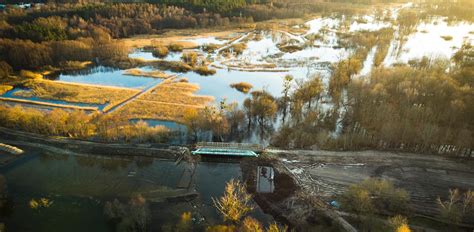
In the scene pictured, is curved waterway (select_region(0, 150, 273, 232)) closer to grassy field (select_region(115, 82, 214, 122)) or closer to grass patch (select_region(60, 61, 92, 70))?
grassy field (select_region(115, 82, 214, 122))

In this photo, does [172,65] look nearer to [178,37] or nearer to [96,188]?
[178,37]

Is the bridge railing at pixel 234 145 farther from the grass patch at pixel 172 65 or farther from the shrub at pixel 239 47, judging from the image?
the shrub at pixel 239 47

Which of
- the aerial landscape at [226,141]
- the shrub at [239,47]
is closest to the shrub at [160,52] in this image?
the aerial landscape at [226,141]

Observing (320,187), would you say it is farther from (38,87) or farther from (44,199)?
(38,87)

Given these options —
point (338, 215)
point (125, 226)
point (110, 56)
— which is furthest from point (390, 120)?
point (110, 56)

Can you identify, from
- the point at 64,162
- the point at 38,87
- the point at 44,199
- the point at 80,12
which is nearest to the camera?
the point at 44,199

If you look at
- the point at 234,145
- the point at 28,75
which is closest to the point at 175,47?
the point at 28,75
